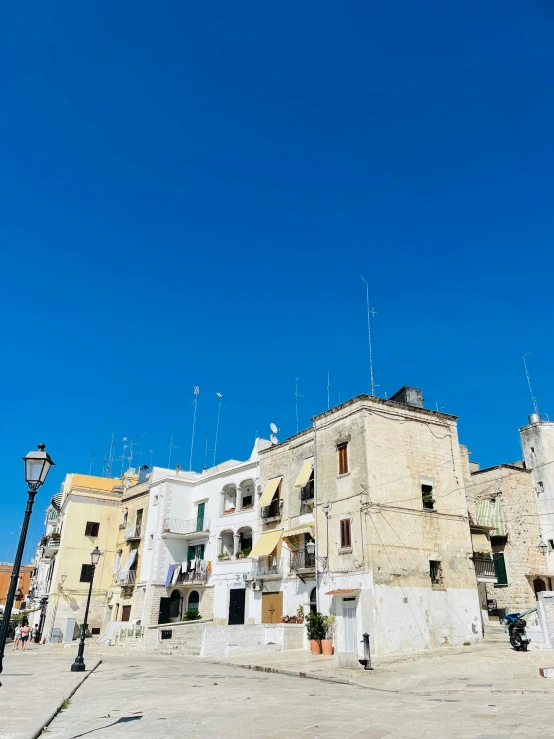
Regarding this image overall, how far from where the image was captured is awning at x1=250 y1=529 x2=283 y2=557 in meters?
29.6

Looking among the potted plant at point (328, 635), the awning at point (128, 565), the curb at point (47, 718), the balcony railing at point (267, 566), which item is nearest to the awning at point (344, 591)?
the potted plant at point (328, 635)

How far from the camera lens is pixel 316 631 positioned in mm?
24000

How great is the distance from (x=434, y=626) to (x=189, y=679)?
11.8 metres

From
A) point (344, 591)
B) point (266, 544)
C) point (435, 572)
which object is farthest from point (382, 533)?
point (266, 544)

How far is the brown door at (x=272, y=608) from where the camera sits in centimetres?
2836

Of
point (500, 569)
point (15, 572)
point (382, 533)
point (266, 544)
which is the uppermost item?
point (266, 544)

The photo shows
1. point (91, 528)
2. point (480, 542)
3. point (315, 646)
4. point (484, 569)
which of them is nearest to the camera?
point (315, 646)

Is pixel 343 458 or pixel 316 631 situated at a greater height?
pixel 343 458

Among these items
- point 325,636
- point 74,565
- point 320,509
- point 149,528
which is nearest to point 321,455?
point 320,509

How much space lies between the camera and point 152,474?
4172cm

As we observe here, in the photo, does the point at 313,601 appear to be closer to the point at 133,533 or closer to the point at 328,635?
the point at 328,635

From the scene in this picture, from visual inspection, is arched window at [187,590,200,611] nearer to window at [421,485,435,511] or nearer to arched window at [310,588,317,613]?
arched window at [310,588,317,613]

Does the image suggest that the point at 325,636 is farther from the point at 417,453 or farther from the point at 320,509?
the point at 417,453

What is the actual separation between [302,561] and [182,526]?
40.6 feet
